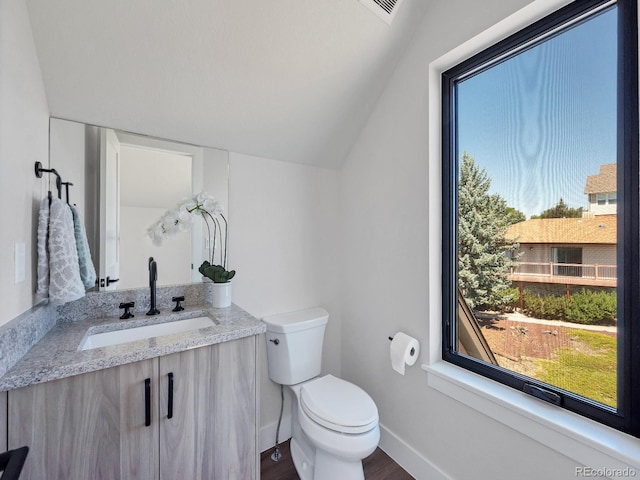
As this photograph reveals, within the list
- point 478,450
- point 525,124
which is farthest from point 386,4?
point 478,450

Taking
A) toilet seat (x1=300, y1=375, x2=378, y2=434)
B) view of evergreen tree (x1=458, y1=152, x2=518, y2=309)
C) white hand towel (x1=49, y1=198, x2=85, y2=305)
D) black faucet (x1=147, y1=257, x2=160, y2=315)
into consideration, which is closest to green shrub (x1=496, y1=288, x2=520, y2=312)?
view of evergreen tree (x1=458, y1=152, x2=518, y2=309)

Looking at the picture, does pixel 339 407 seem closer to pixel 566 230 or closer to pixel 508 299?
pixel 508 299

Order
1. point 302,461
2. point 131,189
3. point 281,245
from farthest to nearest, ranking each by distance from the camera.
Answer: point 281,245
point 302,461
point 131,189

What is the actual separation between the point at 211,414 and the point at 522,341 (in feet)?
4.37

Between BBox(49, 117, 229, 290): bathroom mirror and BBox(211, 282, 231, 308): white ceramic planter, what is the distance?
0.18m

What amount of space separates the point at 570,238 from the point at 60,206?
77.9 inches

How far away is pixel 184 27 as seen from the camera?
1.13 m

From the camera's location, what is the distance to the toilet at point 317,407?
4.06 ft

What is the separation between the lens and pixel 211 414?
1.12 metres

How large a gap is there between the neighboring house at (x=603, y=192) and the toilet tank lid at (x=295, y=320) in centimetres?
138

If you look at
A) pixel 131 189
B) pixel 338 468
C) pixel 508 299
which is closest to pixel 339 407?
pixel 338 468

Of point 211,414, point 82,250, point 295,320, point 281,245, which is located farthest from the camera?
point 281,245

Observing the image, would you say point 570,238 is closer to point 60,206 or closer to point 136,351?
point 136,351

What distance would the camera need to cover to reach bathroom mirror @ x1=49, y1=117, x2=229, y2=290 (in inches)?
52.0
